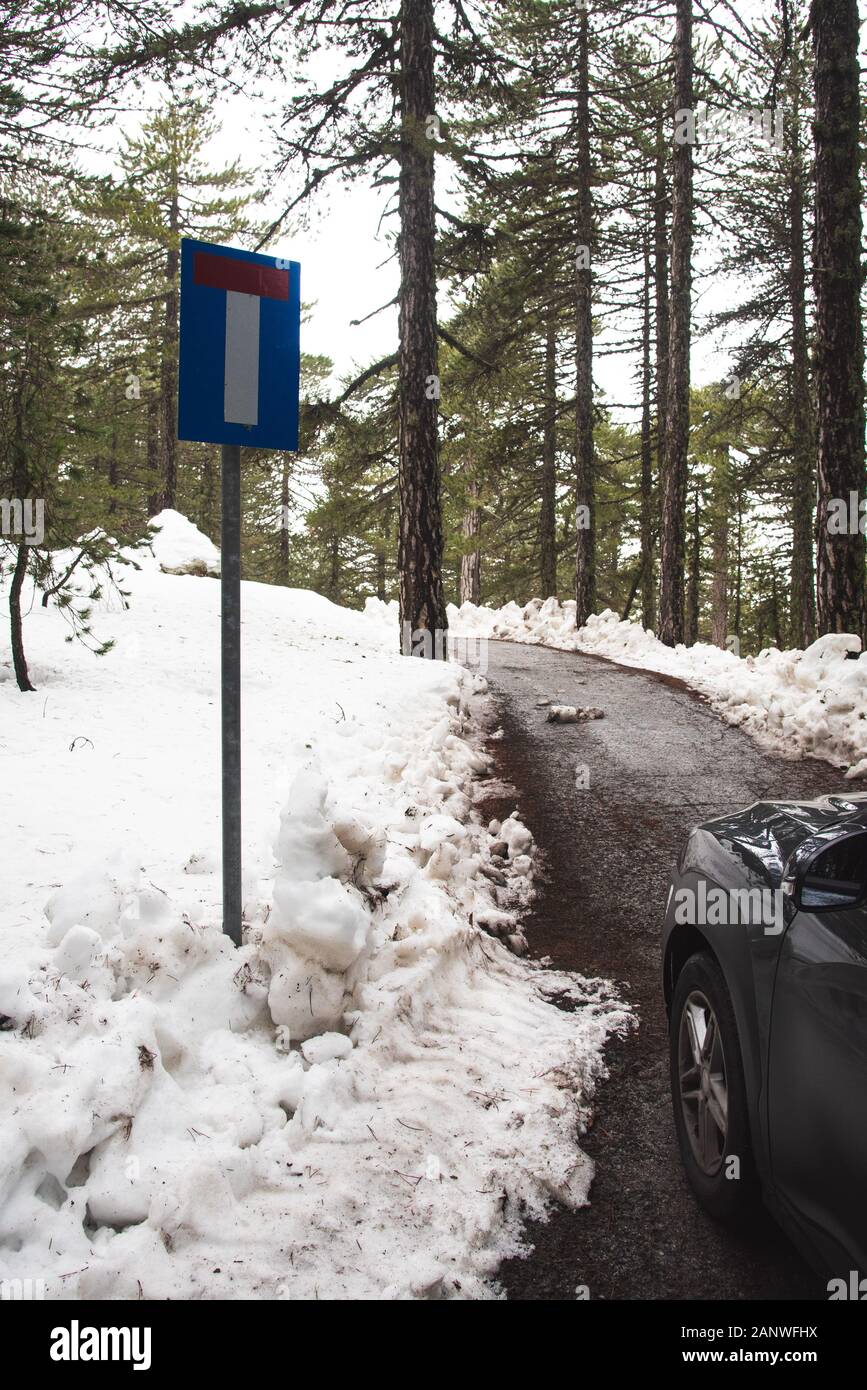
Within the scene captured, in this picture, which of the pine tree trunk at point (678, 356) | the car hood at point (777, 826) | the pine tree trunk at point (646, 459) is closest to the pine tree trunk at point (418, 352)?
the pine tree trunk at point (678, 356)

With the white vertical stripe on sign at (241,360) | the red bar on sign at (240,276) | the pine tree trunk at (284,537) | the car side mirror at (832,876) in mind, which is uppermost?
the pine tree trunk at (284,537)

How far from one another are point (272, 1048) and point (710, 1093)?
62.3 inches

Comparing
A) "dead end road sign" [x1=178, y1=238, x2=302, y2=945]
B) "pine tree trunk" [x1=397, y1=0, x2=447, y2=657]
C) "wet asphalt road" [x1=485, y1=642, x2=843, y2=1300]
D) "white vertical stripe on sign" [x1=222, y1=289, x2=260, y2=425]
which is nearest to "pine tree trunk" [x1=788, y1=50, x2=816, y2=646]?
"wet asphalt road" [x1=485, y1=642, x2=843, y2=1300]

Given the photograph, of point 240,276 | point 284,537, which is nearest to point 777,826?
point 240,276

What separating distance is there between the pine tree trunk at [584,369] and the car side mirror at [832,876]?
1692cm

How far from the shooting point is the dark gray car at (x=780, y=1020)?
1.99 meters

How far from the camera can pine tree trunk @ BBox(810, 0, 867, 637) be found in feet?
28.7

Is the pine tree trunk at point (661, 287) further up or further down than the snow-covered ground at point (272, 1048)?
further up

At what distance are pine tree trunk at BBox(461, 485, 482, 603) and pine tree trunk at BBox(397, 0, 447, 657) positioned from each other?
1304cm

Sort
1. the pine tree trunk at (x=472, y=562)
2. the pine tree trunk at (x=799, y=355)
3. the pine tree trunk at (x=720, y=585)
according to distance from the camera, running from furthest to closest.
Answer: the pine tree trunk at (x=720, y=585) < the pine tree trunk at (x=472, y=562) < the pine tree trunk at (x=799, y=355)

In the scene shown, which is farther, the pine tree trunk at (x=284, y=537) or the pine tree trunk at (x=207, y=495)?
the pine tree trunk at (x=284, y=537)

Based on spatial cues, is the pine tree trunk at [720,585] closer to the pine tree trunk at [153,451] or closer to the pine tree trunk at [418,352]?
the pine tree trunk at [153,451]
